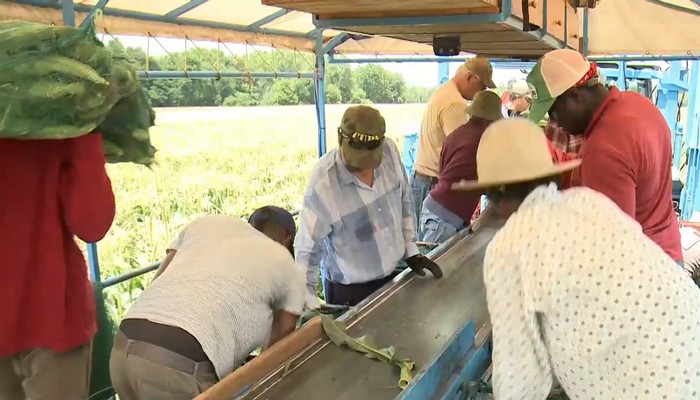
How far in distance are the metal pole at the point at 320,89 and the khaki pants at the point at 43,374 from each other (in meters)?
3.16

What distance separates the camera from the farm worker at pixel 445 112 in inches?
178

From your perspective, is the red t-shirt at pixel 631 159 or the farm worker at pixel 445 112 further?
the farm worker at pixel 445 112

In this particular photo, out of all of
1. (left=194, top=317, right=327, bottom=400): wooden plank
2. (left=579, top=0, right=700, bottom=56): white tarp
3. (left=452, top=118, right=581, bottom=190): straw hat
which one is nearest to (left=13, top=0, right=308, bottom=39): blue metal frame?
(left=194, top=317, right=327, bottom=400): wooden plank

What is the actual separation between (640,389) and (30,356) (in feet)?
5.58

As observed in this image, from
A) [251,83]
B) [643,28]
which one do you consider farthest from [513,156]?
[643,28]

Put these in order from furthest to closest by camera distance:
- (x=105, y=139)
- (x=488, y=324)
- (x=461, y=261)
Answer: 1. (x=461, y=261)
2. (x=488, y=324)
3. (x=105, y=139)

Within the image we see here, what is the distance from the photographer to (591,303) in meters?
1.45

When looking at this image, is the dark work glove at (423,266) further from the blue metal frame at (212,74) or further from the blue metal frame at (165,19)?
the blue metal frame at (165,19)

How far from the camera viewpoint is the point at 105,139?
1893 mm

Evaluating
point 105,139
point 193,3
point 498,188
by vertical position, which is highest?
point 193,3

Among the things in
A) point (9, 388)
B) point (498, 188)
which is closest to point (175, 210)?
point (9, 388)

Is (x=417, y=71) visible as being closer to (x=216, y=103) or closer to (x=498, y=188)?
(x=216, y=103)

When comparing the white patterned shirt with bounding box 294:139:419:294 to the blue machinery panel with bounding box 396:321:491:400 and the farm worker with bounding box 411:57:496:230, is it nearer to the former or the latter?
the blue machinery panel with bounding box 396:321:491:400

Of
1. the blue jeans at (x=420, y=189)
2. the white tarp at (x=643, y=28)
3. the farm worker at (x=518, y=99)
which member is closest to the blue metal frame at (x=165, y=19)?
the blue jeans at (x=420, y=189)
